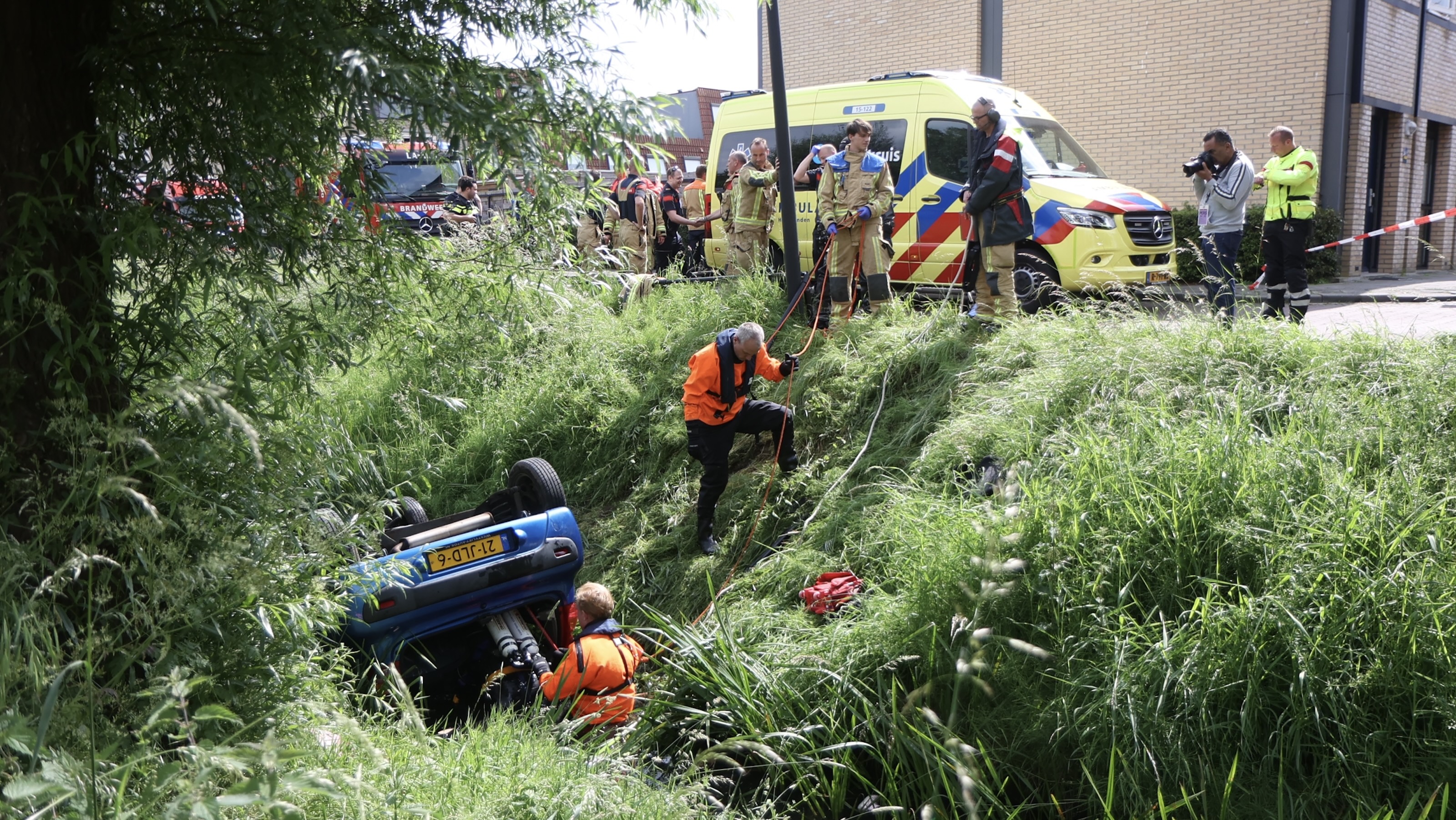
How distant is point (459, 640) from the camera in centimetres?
515

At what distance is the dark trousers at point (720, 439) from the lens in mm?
6410

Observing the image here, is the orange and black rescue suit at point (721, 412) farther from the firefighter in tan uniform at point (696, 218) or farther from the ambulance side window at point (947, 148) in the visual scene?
the firefighter in tan uniform at point (696, 218)

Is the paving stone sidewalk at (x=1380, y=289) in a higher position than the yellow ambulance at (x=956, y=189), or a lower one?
lower

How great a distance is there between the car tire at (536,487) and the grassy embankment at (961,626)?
3.68 feet

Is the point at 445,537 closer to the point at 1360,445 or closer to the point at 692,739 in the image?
the point at 692,739

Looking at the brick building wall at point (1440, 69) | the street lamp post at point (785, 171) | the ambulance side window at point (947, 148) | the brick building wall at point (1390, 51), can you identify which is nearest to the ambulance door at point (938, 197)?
the ambulance side window at point (947, 148)

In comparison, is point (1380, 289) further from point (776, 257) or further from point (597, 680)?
point (597, 680)

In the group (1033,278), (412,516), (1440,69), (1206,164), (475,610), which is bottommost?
(475,610)

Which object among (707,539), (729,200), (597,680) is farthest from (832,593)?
(729,200)

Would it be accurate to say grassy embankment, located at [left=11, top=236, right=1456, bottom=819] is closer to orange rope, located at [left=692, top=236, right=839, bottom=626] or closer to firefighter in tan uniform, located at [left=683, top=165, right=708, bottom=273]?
orange rope, located at [left=692, top=236, right=839, bottom=626]

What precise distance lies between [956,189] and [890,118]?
1.24 meters

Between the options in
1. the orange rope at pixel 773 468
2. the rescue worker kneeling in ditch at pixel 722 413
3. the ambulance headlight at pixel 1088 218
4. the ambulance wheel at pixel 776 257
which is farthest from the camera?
the ambulance wheel at pixel 776 257

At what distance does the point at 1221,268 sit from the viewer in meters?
6.46

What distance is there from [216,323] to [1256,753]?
3.50m
